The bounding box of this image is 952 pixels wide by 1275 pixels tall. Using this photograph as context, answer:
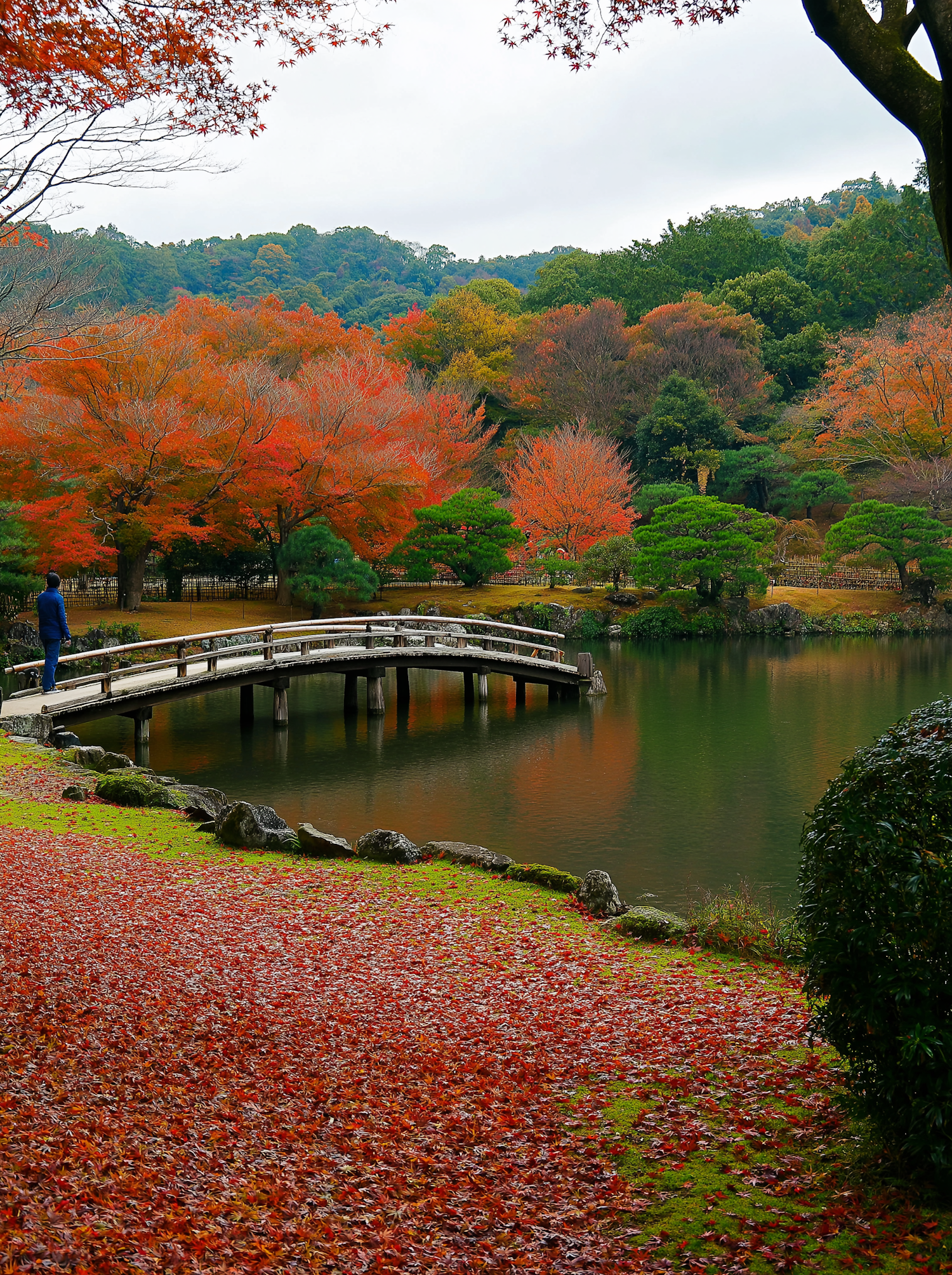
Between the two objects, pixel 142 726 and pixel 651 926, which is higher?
pixel 142 726

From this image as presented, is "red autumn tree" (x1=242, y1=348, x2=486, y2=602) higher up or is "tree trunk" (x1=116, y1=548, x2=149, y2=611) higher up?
"red autumn tree" (x1=242, y1=348, x2=486, y2=602)

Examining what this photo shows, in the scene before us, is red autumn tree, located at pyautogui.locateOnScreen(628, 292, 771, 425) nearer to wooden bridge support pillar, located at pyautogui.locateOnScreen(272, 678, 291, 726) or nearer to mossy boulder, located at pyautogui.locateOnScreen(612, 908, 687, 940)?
wooden bridge support pillar, located at pyautogui.locateOnScreen(272, 678, 291, 726)

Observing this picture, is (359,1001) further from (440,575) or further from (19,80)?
(440,575)

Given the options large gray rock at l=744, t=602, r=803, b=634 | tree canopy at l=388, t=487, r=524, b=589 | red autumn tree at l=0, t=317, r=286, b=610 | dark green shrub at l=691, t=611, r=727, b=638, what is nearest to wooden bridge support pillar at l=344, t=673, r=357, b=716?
red autumn tree at l=0, t=317, r=286, b=610

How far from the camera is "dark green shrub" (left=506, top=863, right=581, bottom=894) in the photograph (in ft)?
26.1

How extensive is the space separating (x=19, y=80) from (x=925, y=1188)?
774cm

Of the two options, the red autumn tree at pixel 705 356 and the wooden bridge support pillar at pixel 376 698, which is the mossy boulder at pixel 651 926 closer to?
the wooden bridge support pillar at pixel 376 698

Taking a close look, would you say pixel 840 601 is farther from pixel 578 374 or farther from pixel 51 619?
pixel 51 619

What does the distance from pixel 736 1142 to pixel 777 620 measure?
3054cm

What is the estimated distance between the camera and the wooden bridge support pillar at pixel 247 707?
17344 mm

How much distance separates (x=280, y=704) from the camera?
57.3 feet

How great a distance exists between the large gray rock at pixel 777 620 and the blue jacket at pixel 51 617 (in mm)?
24221

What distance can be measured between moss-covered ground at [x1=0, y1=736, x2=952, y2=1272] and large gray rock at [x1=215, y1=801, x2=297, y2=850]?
283 centimetres

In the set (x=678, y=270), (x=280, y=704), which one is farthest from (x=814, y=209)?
(x=280, y=704)
